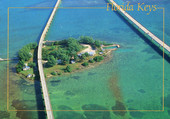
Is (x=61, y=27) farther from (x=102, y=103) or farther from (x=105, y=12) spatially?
(x=102, y=103)

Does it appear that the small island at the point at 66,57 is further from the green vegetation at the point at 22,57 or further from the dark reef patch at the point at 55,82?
the dark reef patch at the point at 55,82

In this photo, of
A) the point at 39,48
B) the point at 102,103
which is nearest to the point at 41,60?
the point at 39,48

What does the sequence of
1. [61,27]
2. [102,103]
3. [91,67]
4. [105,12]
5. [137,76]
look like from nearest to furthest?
[102,103], [137,76], [91,67], [61,27], [105,12]

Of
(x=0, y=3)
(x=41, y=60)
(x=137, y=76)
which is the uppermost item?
(x=0, y=3)

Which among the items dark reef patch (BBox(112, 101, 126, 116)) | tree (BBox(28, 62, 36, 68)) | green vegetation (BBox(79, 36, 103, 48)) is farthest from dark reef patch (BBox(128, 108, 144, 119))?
tree (BBox(28, 62, 36, 68))

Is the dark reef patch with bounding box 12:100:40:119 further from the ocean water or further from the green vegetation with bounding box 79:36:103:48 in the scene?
the green vegetation with bounding box 79:36:103:48

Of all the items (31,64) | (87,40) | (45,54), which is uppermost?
(87,40)

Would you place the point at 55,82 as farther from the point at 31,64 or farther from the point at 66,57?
the point at 31,64

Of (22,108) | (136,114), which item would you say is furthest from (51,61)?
(136,114)

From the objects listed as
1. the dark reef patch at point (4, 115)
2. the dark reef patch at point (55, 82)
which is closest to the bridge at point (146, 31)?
the dark reef patch at point (55, 82)
